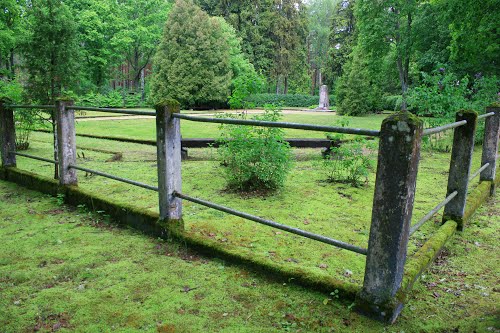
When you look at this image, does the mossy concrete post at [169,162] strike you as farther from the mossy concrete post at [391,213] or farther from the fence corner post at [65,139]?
the fence corner post at [65,139]

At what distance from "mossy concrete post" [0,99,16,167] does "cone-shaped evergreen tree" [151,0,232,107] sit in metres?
25.4

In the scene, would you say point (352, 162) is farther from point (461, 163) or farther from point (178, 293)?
point (178, 293)

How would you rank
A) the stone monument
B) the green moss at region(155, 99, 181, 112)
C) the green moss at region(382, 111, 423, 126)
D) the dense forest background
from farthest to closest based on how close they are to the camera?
1. the stone monument
2. the dense forest background
3. the green moss at region(155, 99, 181, 112)
4. the green moss at region(382, 111, 423, 126)

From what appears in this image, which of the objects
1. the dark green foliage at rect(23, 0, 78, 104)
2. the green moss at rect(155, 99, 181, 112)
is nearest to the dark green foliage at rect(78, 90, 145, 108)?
the dark green foliage at rect(23, 0, 78, 104)

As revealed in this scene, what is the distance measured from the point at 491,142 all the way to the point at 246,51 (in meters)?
42.3

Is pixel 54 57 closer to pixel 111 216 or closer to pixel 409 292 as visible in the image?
pixel 111 216

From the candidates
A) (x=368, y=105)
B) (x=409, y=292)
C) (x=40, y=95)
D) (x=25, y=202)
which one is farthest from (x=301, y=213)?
(x=368, y=105)

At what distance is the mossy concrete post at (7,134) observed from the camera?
6.29 meters

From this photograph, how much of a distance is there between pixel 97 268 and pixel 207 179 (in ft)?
Answer: 12.3

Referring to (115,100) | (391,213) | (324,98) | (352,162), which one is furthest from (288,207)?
(324,98)

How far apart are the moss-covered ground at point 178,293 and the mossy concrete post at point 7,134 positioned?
286 centimetres

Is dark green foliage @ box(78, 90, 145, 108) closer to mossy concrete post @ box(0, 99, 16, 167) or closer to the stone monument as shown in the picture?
the stone monument

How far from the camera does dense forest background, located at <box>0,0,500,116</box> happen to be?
6993 mm

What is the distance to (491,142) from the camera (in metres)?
5.35
